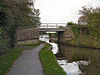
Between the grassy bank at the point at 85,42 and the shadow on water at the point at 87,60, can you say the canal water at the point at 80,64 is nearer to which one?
the shadow on water at the point at 87,60

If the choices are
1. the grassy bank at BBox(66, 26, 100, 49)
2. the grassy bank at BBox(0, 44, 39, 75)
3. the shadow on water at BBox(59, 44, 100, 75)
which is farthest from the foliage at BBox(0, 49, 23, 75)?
the grassy bank at BBox(66, 26, 100, 49)

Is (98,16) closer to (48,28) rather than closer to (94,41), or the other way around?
(94,41)

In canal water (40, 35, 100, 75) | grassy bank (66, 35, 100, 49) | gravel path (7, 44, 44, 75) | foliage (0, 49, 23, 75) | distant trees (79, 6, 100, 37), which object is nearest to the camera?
gravel path (7, 44, 44, 75)

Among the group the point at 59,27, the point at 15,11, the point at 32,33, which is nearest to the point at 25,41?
the point at 32,33

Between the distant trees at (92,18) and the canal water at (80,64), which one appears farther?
the distant trees at (92,18)

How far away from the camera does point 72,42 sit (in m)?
30.0

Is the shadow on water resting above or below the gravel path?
below

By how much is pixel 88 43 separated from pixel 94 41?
122 cm

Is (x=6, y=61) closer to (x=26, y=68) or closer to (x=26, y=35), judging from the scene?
(x=26, y=68)

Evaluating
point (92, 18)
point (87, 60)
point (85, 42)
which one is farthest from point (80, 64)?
point (92, 18)

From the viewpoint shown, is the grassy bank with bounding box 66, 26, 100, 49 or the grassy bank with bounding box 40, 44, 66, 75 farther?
the grassy bank with bounding box 66, 26, 100, 49

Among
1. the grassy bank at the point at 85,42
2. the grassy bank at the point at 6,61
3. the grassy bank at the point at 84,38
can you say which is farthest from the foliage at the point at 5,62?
the grassy bank at the point at 84,38

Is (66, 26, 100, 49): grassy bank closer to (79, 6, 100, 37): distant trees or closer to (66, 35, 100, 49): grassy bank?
(66, 35, 100, 49): grassy bank

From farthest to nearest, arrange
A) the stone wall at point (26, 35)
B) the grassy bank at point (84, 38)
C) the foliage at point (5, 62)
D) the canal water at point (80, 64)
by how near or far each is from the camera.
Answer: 1. the stone wall at point (26, 35)
2. the grassy bank at point (84, 38)
3. the canal water at point (80, 64)
4. the foliage at point (5, 62)
